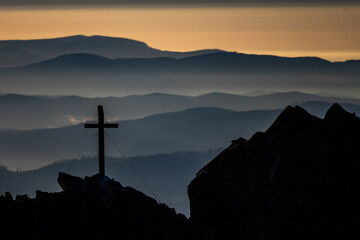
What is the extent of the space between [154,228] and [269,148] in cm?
620

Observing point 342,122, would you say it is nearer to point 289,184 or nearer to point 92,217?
point 289,184

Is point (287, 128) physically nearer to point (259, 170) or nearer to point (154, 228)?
point (259, 170)

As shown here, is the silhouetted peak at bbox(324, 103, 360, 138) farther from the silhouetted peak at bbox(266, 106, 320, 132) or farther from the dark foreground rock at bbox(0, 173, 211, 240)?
the dark foreground rock at bbox(0, 173, 211, 240)

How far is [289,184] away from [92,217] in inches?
327

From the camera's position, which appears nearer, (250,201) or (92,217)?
(92,217)

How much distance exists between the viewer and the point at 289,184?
107ft

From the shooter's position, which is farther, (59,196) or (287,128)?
(287,128)

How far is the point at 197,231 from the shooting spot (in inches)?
1268

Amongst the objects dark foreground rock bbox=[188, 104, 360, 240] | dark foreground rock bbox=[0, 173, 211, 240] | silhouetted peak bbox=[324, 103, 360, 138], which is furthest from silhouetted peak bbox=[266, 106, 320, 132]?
dark foreground rock bbox=[0, 173, 211, 240]

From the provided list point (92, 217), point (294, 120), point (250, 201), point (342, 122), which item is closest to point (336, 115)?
point (342, 122)

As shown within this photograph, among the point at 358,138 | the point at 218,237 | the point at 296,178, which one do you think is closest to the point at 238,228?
the point at 218,237

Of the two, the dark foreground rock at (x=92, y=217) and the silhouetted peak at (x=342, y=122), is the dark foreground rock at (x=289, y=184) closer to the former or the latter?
the silhouetted peak at (x=342, y=122)

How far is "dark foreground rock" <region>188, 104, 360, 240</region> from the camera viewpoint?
32094 mm

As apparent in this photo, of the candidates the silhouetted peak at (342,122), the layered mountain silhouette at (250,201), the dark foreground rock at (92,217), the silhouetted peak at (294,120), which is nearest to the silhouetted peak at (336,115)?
the silhouetted peak at (342,122)
